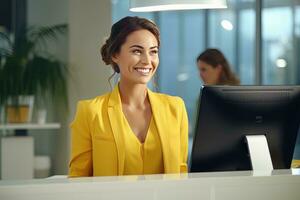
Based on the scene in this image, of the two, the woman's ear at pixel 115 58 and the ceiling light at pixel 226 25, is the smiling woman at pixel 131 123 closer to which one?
the woman's ear at pixel 115 58

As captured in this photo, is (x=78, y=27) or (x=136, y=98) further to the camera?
(x=78, y=27)

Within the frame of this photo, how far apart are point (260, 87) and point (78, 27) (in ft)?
17.2

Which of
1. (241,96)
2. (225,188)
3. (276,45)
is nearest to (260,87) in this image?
(241,96)

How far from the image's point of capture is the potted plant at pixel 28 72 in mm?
7102

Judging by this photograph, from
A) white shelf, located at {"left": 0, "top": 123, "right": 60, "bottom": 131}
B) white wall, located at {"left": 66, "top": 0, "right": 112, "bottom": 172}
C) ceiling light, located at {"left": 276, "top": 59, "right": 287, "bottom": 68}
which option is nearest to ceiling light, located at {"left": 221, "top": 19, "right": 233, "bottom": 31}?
ceiling light, located at {"left": 276, "top": 59, "right": 287, "bottom": 68}

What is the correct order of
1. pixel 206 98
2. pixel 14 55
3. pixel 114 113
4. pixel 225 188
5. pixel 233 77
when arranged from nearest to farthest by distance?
pixel 225 188 < pixel 206 98 < pixel 114 113 < pixel 233 77 < pixel 14 55

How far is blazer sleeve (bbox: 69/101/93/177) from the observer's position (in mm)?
2643

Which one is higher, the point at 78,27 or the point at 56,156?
the point at 78,27

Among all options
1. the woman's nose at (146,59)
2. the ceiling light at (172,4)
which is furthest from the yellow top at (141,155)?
the ceiling light at (172,4)

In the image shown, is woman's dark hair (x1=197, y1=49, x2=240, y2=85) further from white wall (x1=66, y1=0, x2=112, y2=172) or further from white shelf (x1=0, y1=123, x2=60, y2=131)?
white shelf (x1=0, y1=123, x2=60, y2=131)

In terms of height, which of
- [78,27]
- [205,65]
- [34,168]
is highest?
[78,27]

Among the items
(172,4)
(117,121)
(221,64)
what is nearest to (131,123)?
(117,121)

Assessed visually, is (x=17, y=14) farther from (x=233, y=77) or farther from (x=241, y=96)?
(x=241, y=96)

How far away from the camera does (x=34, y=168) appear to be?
7.42m
